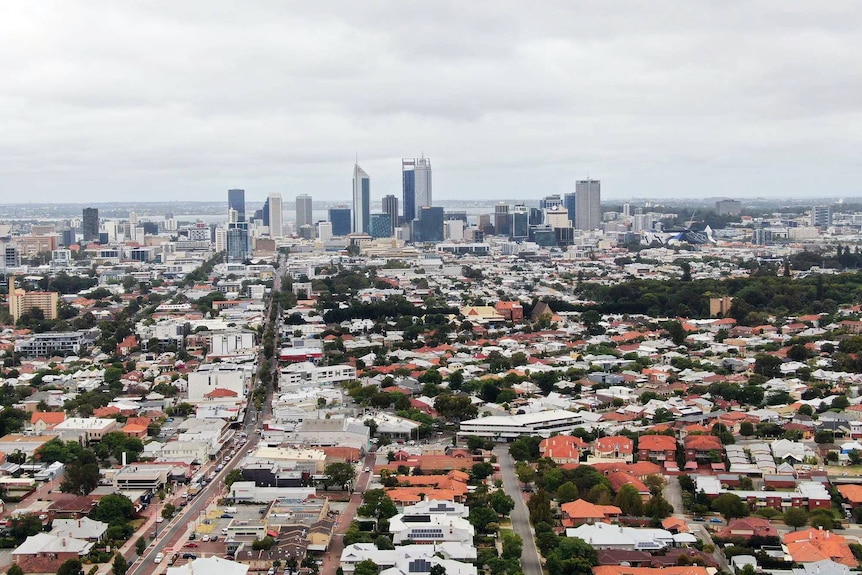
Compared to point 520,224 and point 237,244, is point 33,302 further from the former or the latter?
point 520,224

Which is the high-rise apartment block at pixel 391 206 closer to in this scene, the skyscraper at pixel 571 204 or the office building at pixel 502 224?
the office building at pixel 502 224

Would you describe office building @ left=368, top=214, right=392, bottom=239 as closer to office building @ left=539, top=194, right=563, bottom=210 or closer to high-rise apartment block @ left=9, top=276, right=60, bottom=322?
office building @ left=539, top=194, right=563, bottom=210

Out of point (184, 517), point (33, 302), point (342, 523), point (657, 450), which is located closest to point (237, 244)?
point (33, 302)

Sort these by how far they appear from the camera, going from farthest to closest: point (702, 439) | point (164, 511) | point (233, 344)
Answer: point (233, 344)
point (702, 439)
point (164, 511)

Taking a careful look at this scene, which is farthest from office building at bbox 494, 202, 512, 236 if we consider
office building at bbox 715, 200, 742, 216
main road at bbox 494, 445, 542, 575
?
main road at bbox 494, 445, 542, 575

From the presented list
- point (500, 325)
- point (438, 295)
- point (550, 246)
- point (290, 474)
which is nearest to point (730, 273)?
point (438, 295)

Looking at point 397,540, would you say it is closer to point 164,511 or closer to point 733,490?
point 164,511

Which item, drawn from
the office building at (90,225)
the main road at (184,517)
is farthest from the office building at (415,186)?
the main road at (184,517)
